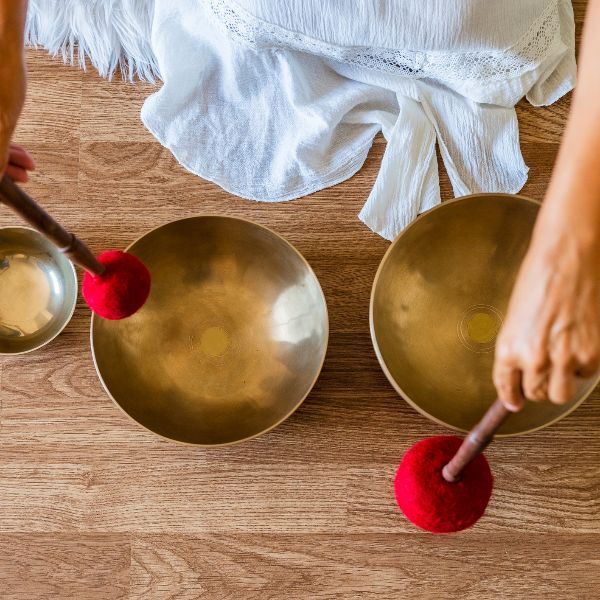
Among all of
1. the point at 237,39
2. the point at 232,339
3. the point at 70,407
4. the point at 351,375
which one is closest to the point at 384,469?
the point at 351,375

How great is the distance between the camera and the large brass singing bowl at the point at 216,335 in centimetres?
86

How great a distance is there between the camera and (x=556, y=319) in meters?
0.54

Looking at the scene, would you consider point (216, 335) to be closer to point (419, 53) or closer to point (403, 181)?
point (403, 181)

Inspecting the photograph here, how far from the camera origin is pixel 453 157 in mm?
943

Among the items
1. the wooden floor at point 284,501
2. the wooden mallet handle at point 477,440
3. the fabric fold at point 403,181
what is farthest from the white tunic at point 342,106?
the wooden mallet handle at point 477,440

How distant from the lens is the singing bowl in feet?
2.96

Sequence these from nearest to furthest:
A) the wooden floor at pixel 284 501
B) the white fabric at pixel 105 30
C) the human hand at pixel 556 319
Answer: the human hand at pixel 556 319 → the wooden floor at pixel 284 501 → the white fabric at pixel 105 30

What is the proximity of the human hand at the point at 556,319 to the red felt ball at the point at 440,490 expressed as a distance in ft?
0.61

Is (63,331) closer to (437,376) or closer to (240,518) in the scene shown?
(240,518)

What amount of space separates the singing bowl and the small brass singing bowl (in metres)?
0.38

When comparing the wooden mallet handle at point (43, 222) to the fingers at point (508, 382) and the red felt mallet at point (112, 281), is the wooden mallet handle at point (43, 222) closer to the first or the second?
the red felt mallet at point (112, 281)

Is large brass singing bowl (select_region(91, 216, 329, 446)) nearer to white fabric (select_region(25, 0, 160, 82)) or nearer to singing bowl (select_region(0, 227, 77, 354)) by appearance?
singing bowl (select_region(0, 227, 77, 354))

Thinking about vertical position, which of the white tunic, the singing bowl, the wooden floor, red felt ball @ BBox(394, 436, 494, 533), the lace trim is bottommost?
the wooden floor

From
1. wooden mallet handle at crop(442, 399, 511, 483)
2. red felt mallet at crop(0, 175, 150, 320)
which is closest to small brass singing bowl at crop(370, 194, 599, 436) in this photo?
wooden mallet handle at crop(442, 399, 511, 483)
